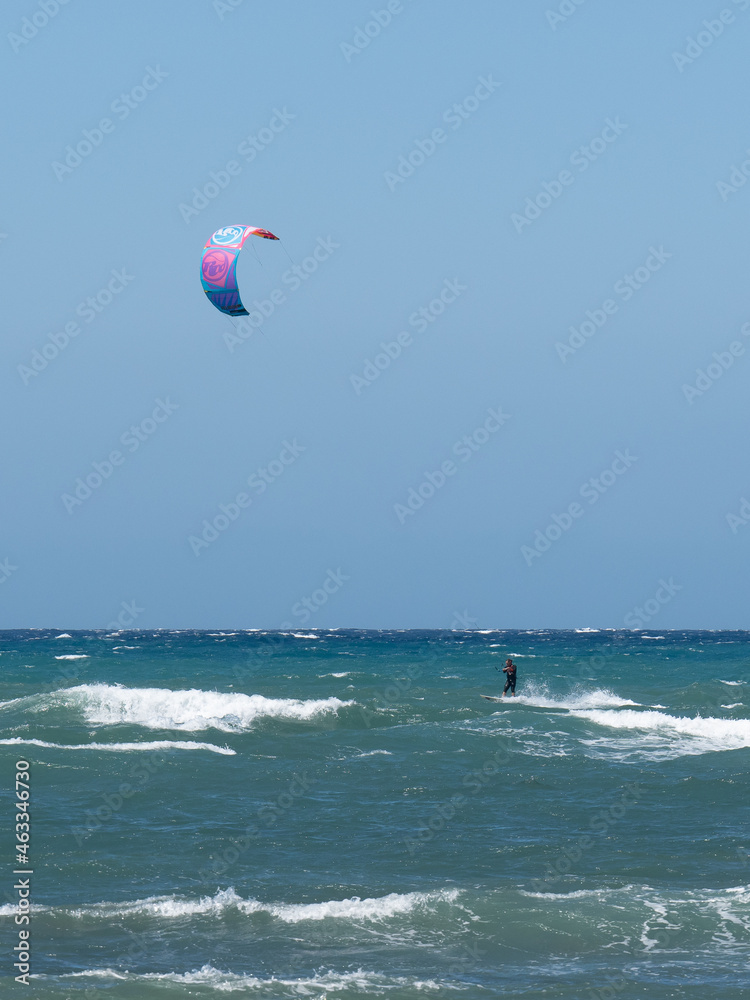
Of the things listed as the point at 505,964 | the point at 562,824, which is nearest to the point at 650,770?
the point at 562,824

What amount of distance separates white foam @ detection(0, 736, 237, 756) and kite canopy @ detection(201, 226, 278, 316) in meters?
9.79

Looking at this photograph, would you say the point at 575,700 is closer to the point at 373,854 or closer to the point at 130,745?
the point at 130,745

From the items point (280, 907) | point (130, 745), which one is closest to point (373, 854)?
point (280, 907)

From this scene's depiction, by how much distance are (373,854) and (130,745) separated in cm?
1139

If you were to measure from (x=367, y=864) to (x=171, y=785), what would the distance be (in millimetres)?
6567

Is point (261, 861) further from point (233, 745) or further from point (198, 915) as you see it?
point (233, 745)

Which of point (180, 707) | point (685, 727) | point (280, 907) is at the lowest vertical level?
point (280, 907)

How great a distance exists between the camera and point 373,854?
1554 centimetres

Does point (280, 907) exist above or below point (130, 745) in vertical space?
below

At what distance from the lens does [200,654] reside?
2805 inches

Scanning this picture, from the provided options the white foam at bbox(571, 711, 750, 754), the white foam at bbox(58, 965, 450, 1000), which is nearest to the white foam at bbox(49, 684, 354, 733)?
the white foam at bbox(571, 711, 750, 754)

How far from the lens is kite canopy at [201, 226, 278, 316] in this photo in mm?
23922

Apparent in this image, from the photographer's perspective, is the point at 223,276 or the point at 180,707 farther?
the point at 180,707

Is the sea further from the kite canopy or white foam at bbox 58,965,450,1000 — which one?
the kite canopy
